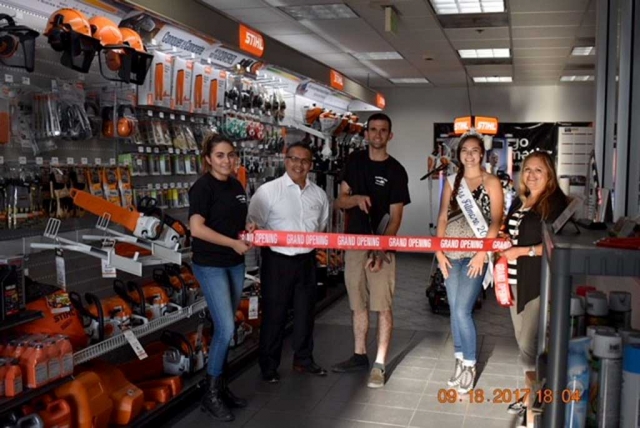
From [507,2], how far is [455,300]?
12.4 feet

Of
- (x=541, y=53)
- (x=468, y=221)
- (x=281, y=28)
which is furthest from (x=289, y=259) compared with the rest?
(x=541, y=53)

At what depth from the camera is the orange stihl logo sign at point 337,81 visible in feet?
26.9

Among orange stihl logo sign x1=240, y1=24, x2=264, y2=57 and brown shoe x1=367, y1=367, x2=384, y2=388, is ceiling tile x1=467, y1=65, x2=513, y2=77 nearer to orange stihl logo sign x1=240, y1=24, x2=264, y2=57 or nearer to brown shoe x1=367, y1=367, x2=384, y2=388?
orange stihl logo sign x1=240, y1=24, x2=264, y2=57

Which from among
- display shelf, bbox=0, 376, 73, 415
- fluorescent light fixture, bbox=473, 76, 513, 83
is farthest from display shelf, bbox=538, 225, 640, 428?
fluorescent light fixture, bbox=473, 76, 513, 83

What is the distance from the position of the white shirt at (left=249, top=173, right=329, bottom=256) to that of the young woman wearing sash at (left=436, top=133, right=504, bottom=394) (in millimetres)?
965

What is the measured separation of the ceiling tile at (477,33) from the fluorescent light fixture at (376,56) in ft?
4.51

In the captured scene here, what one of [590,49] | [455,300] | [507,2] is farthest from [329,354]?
[590,49]

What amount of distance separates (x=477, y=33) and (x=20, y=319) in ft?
22.2

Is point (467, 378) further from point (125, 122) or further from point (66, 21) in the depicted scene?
point (66, 21)

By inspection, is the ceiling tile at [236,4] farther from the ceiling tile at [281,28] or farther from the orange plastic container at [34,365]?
the orange plastic container at [34,365]

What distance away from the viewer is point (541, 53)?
946 cm

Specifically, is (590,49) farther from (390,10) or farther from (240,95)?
(240,95)

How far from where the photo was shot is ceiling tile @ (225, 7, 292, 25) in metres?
7.15

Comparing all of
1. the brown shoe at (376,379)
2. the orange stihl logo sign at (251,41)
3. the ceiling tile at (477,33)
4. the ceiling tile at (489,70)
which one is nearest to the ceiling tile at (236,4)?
the orange stihl logo sign at (251,41)
